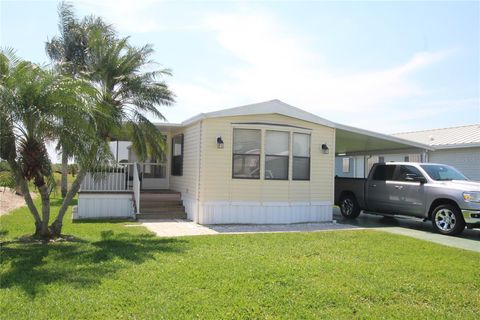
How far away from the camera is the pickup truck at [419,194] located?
9898mm

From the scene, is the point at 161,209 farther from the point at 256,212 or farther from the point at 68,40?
the point at 68,40

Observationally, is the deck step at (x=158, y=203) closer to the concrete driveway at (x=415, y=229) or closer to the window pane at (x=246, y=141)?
the window pane at (x=246, y=141)

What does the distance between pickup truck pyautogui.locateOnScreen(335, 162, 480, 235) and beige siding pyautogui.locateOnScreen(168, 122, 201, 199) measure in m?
5.14

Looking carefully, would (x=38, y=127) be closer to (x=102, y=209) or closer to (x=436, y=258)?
(x=102, y=209)

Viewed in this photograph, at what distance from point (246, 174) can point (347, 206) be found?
428 cm

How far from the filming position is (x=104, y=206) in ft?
42.5

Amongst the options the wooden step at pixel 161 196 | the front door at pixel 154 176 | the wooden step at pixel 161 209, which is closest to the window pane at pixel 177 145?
the front door at pixel 154 176

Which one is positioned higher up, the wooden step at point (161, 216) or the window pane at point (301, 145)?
the window pane at point (301, 145)

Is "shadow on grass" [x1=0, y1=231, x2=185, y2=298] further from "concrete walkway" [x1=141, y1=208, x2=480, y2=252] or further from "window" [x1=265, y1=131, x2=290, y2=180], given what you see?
"window" [x1=265, y1=131, x2=290, y2=180]

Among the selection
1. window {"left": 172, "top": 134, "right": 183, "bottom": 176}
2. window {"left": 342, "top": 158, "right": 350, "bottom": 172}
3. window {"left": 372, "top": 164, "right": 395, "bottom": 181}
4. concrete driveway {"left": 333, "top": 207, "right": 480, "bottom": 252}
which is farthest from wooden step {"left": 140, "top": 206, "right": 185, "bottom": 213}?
window {"left": 342, "top": 158, "right": 350, "bottom": 172}

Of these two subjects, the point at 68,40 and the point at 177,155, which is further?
the point at 68,40

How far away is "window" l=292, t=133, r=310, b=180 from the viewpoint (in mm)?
12156

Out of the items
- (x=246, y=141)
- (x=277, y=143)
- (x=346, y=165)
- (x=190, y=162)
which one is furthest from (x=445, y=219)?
(x=346, y=165)

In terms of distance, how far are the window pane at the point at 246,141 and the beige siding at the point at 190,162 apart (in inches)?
43.1
